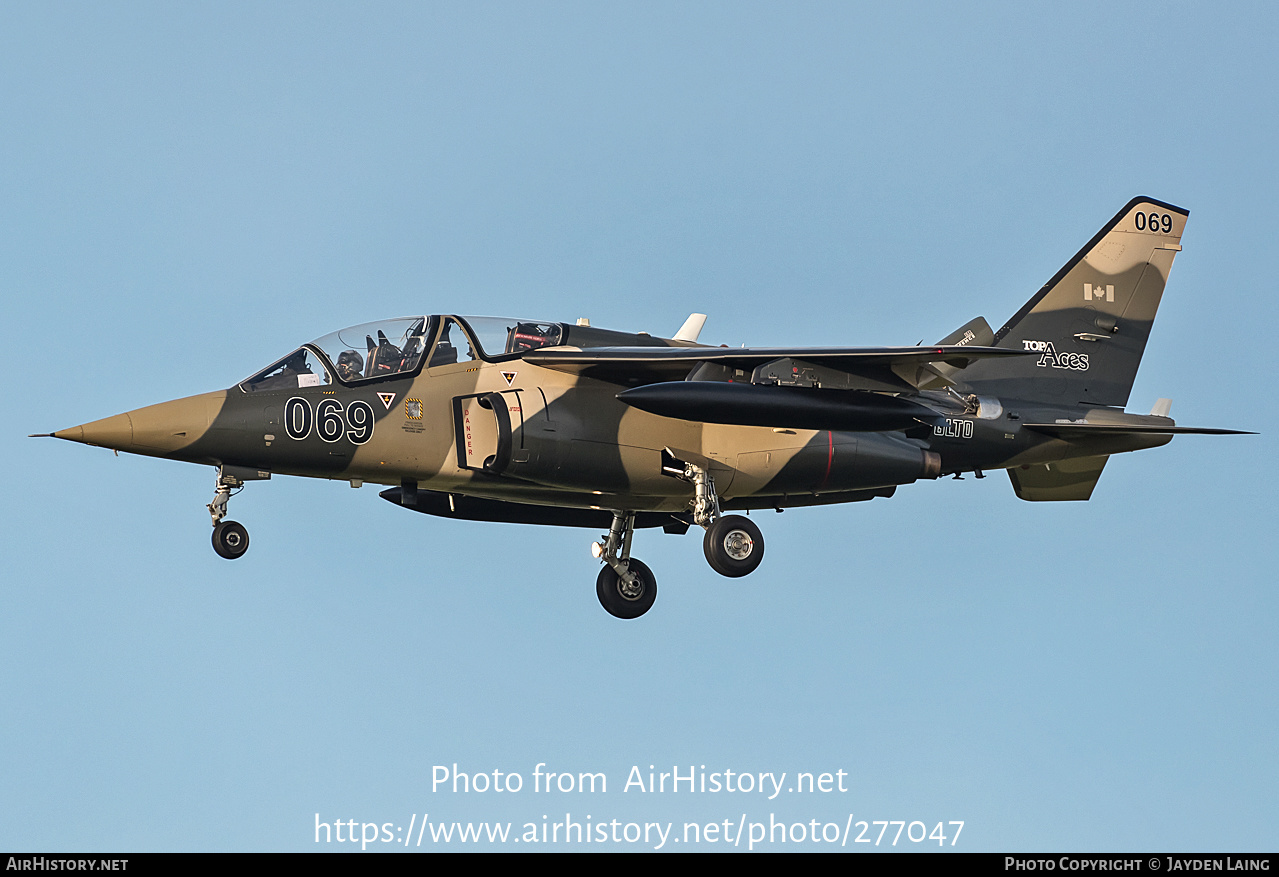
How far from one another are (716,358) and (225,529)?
223 inches

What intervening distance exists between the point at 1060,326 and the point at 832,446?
483cm

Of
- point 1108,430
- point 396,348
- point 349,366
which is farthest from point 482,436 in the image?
point 1108,430

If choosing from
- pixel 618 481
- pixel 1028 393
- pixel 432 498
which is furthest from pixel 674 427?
pixel 1028 393

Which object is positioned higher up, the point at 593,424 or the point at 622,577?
the point at 593,424

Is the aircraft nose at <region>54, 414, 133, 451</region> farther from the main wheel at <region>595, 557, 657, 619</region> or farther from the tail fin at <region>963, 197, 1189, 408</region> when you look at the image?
the tail fin at <region>963, 197, 1189, 408</region>

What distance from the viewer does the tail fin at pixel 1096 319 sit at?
65.9ft

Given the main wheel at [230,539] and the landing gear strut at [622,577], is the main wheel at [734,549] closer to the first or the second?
the landing gear strut at [622,577]

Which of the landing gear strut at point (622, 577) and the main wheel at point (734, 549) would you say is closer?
the main wheel at point (734, 549)

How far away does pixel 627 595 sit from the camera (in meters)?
19.7

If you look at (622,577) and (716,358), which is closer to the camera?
(716,358)

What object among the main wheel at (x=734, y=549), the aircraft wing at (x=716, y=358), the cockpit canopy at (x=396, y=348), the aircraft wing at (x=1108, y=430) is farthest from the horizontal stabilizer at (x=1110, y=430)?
the cockpit canopy at (x=396, y=348)

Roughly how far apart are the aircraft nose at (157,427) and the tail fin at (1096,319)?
10.0m

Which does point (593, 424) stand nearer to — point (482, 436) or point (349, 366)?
point (482, 436)

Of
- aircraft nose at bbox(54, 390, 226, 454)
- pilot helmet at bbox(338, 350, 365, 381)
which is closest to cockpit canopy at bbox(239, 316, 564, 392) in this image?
pilot helmet at bbox(338, 350, 365, 381)
